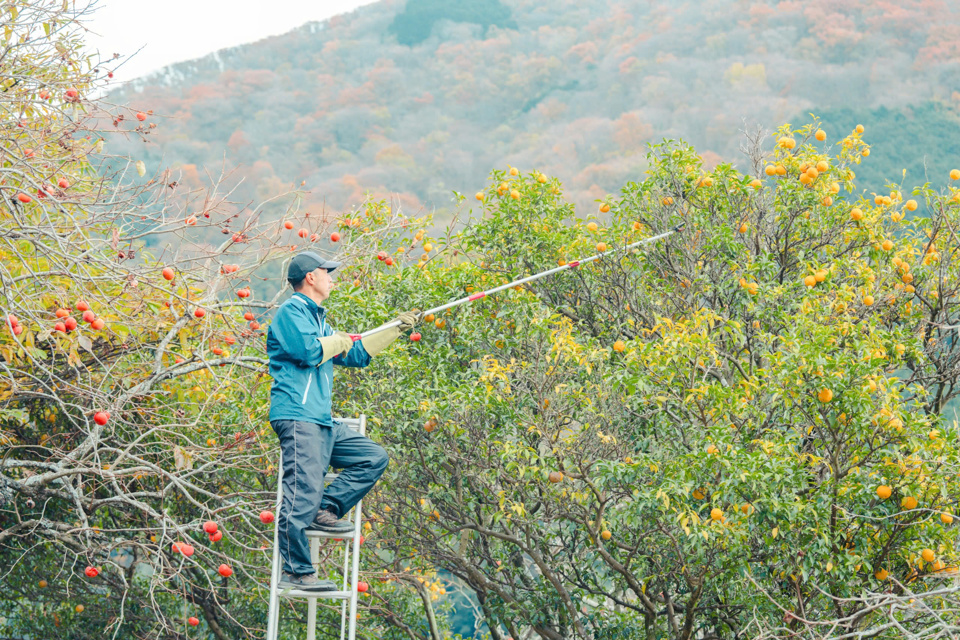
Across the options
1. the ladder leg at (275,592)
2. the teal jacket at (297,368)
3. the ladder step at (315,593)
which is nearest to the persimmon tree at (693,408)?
the teal jacket at (297,368)

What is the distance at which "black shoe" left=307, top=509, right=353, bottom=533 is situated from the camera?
428 centimetres

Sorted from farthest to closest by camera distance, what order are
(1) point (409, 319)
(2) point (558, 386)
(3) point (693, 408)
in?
1. (3) point (693, 408)
2. (2) point (558, 386)
3. (1) point (409, 319)

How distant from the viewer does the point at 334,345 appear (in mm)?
4266

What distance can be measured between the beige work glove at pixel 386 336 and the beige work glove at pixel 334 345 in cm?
38

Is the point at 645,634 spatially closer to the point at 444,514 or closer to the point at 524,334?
the point at 444,514

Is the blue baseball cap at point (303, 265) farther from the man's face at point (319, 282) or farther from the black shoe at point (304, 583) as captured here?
the black shoe at point (304, 583)

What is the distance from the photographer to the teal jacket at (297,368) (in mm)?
4160

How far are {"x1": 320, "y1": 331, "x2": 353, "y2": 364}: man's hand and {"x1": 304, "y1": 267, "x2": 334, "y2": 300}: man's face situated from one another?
0.89 feet

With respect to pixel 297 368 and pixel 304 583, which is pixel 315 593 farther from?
pixel 297 368

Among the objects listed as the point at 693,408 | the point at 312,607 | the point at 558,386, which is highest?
the point at 558,386

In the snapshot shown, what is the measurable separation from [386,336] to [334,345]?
602 mm

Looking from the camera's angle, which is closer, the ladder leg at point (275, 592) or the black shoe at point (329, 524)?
the ladder leg at point (275, 592)

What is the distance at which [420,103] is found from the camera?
45.2 meters

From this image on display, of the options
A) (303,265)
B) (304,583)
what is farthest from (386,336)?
(304,583)
